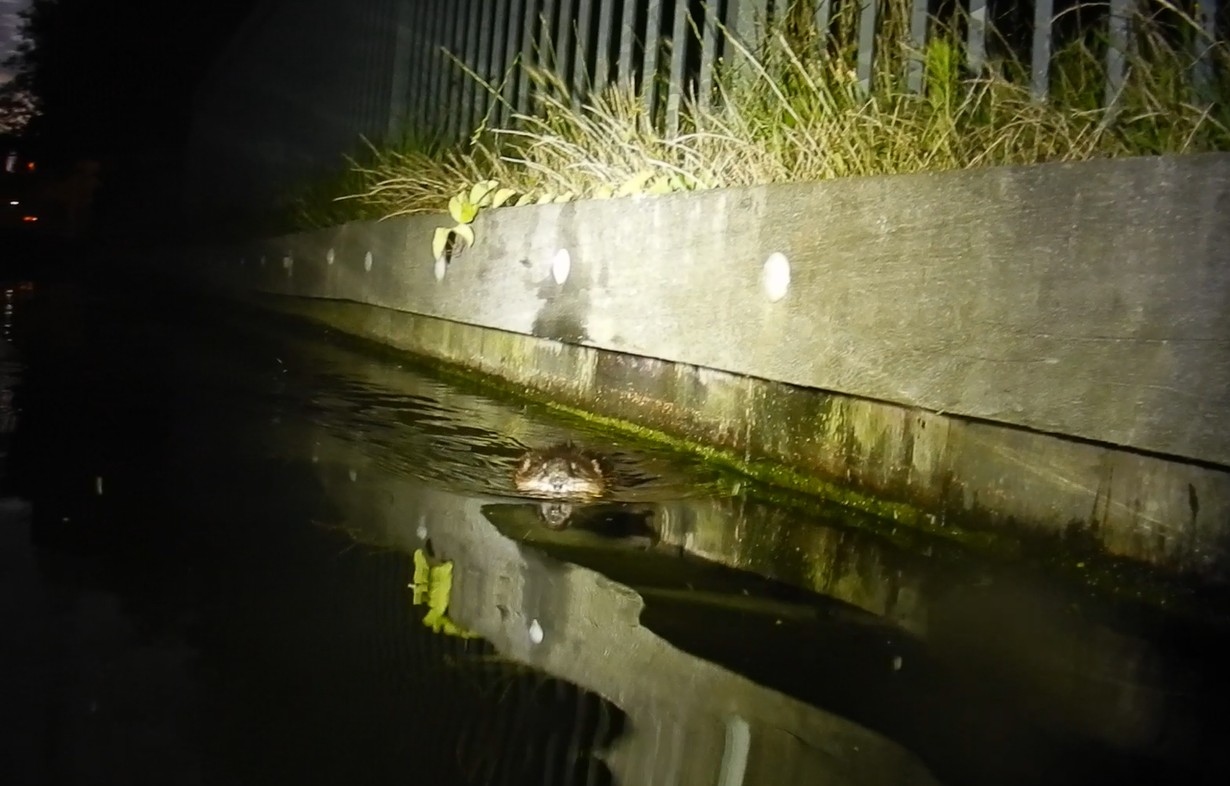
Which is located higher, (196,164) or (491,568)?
(196,164)

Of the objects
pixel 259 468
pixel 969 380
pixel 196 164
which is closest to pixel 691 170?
pixel 969 380

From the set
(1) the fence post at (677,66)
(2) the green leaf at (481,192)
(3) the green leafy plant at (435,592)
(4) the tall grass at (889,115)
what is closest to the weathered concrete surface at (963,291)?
(4) the tall grass at (889,115)

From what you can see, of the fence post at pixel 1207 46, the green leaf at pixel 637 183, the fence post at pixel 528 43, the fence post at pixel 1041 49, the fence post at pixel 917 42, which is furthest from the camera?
the fence post at pixel 528 43

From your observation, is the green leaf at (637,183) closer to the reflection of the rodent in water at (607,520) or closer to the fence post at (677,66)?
the fence post at (677,66)

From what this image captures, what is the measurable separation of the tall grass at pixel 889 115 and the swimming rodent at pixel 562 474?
1.25 m

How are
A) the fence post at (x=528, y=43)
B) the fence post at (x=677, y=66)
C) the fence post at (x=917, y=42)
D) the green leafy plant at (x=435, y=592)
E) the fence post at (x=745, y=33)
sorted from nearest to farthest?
the green leafy plant at (x=435, y=592) < the fence post at (x=917, y=42) < the fence post at (x=745, y=33) < the fence post at (x=677, y=66) < the fence post at (x=528, y=43)

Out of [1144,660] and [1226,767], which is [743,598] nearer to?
[1144,660]

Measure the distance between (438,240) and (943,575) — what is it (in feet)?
12.3

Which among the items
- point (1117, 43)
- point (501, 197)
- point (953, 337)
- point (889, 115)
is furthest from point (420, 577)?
point (501, 197)

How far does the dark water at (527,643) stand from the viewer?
1633 mm

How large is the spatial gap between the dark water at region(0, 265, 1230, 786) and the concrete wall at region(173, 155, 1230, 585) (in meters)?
0.23

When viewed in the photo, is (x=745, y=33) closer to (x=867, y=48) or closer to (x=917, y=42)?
(x=867, y=48)

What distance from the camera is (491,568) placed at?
2457 millimetres

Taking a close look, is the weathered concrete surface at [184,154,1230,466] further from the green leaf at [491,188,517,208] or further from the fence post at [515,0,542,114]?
the fence post at [515,0,542,114]
